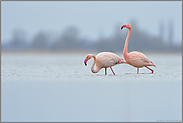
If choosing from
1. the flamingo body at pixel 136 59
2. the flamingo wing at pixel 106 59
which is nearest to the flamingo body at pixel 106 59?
the flamingo wing at pixel 106 59

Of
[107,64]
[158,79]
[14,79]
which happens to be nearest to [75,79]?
[107,64]

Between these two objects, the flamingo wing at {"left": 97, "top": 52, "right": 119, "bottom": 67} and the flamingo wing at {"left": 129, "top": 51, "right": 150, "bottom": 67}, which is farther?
the flamingo wing at {"left": 129, "top": 51, "right": 150, "bottom": 67}

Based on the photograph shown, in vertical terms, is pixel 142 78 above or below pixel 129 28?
below

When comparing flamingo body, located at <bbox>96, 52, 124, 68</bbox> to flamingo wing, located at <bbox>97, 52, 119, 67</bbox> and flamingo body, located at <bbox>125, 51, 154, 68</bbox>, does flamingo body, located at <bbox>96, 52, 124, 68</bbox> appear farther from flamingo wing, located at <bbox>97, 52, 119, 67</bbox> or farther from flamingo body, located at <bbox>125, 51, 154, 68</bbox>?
Answer: flamingo body, located at <bbox>125, 51, 154, 68</bbox>

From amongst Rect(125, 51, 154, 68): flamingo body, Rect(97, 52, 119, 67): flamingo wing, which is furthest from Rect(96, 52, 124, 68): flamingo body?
Rect(125, 51, 154, 68): flamingo body

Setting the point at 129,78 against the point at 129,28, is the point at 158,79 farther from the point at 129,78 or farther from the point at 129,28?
the point at 129,28

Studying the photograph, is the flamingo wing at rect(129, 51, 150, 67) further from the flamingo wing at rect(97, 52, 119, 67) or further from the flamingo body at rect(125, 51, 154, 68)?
the flamingo wing at rect(97, 52, 119, 67)

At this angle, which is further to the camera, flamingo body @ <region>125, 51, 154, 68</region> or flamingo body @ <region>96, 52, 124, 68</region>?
flamingo body @ <region>125, 51, 154, 68</region>

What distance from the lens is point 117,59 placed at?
11211 mm

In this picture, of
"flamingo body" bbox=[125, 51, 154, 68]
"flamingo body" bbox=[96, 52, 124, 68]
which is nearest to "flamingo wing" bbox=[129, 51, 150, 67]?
"flamingo body" bbox=[125, 51, 154, 68]

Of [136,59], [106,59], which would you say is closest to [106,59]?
[106,59]

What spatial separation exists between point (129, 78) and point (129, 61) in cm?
87

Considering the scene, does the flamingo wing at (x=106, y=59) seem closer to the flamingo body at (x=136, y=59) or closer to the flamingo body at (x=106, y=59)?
the flamingo body at (x=106, y=59)

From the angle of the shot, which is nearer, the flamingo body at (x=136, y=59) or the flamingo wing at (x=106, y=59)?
the flamingo wing at (x=106, y=59)
